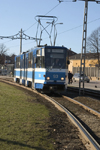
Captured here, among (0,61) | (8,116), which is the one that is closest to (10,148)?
(8,116)

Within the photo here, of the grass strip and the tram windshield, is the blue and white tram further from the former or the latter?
the grass strip

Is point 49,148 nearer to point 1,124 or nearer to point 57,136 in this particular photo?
point 57,136

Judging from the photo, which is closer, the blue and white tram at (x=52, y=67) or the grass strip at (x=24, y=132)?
the grass strip at (x=24, y=132)

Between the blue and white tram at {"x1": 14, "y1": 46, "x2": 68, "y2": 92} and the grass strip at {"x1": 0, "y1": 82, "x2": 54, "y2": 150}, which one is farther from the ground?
the blue and white tram at {"x1": 14, "y1": 46, "x2": 68, "y2": 92}

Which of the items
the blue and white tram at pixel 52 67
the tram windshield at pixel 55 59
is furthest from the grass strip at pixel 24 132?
the tram windshield at pixel 55 59

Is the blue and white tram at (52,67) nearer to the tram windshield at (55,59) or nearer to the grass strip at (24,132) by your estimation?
the tram windshield at (55,59)

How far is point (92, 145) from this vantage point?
5.85 m

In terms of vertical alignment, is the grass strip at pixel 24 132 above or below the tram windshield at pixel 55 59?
below

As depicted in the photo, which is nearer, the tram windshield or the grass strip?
the grass strip

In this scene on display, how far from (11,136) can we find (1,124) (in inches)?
57.2

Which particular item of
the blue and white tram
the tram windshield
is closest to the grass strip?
the blue and white tram

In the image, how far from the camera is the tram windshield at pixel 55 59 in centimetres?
1759

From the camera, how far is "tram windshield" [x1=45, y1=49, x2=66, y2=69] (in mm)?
17594

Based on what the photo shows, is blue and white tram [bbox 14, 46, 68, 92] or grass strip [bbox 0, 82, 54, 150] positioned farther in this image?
blue and white tram [bbox 14, 46, 68, 92]
